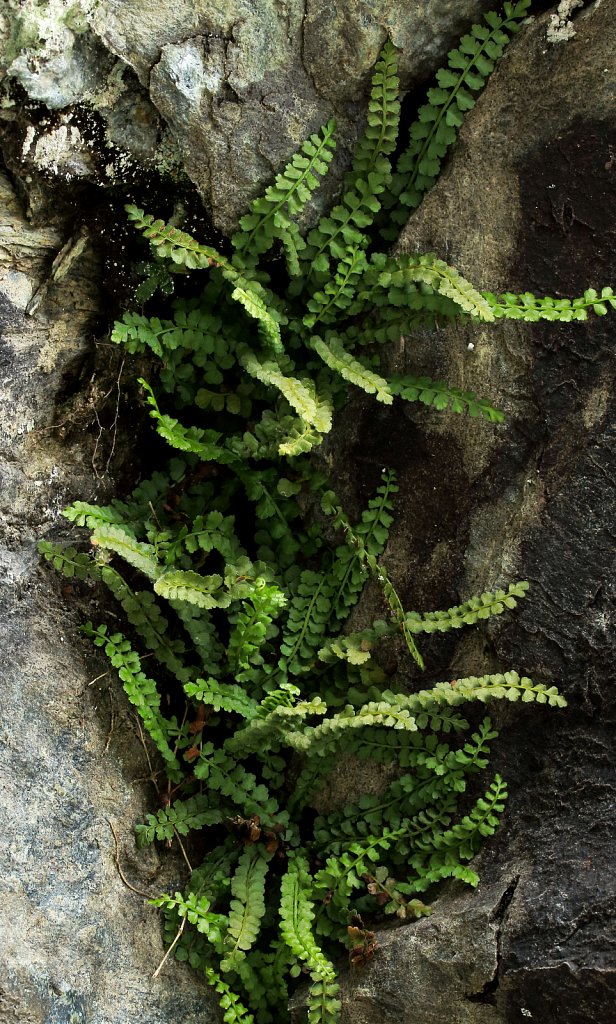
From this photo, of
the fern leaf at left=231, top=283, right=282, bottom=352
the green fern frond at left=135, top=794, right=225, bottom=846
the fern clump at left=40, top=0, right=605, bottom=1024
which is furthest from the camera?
the green fern frond at left=135, top=794, right=225, bottom=846

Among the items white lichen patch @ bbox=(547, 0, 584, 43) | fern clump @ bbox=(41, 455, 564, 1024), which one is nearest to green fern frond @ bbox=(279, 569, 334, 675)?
fern clump @ bbox=(41, 455, 564, 1024)

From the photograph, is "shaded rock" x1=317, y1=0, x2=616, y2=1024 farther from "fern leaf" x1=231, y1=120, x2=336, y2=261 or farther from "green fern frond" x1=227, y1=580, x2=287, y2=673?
"green fern frond" x1=227, y1=580, x2=287, y2=673

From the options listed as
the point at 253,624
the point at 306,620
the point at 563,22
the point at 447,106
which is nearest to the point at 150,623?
the point at 253,624

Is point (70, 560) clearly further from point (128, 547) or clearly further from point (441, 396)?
point (441, 396)

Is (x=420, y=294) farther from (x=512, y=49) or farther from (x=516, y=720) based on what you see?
(x=516, y=720)

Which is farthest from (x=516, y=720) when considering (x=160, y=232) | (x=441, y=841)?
(x=160, y=232)

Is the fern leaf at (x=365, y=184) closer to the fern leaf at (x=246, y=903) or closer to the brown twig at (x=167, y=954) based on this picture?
the fern leaf at (x=246, y=903)
